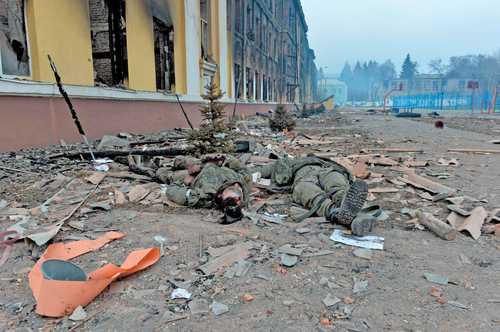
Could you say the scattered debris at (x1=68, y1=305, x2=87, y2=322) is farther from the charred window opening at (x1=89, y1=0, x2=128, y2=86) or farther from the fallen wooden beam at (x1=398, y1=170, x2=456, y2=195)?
the charred window opening at (x1=89, y1=0, x2=128, y2=86)

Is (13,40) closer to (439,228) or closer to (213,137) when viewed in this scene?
(213,137)

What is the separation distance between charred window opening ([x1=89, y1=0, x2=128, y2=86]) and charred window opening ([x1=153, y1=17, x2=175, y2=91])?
2122 mm

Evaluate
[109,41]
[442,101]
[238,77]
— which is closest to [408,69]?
[442,101]

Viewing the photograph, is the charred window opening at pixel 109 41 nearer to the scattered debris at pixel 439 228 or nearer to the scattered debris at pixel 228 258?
the scattered debris at pixel 228 258

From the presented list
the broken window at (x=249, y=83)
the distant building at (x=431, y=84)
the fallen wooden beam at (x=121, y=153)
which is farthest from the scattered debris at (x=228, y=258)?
the distant building at (x=431, y=84)

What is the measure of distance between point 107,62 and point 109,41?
1.71ft

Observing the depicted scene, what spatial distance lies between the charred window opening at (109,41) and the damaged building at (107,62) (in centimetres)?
2

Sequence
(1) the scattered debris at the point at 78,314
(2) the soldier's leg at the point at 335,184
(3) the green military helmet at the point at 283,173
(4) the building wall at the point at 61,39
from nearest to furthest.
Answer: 1. (1) the scattered debris at the point at 78,314
2. (2) the soldier's leg at the point at 335,184
3. (3) the green military helmet at the point at 283,173
4. (4) the building wall at the point at 61,39

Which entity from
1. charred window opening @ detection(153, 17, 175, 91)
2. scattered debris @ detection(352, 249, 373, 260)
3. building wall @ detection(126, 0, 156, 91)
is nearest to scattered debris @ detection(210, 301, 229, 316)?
scattered debris @ detection(352, 249, 373, 260)

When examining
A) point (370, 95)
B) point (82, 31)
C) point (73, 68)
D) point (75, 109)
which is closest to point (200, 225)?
point (75, 109)

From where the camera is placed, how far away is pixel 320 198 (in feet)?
12.0

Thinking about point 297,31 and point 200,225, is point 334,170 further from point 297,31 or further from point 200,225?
point 297,31

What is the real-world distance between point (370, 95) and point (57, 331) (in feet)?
371

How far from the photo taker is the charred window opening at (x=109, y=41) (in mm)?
8477
